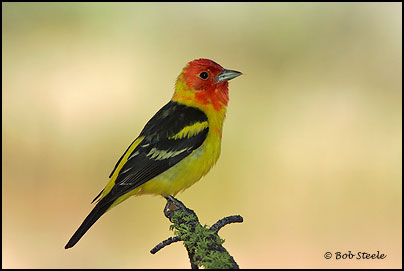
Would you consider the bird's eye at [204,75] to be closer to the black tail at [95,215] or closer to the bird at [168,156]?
the bird at [168,156]

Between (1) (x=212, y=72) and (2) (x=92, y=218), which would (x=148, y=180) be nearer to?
(2) (x=92, y=218)

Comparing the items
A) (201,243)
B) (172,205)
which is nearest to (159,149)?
(172,205)

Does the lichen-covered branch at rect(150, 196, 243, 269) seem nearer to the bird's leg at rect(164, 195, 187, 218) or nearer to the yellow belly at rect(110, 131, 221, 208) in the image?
the yellow belly at rect(110, 131, 221, 208)

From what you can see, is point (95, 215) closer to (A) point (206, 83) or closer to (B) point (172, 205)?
(B) point (172, 205)

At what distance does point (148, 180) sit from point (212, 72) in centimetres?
127

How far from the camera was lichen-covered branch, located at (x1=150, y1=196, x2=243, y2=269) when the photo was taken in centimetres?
280

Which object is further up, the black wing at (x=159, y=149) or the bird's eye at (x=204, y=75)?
the bird's eye at (x=204, y=75)

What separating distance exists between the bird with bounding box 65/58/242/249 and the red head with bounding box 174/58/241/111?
0.09m

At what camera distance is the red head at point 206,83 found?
501 cm

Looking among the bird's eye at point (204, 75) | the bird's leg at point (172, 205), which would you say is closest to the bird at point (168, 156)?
the bird's leg at point (172, 205)

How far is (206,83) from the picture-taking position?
198 inches

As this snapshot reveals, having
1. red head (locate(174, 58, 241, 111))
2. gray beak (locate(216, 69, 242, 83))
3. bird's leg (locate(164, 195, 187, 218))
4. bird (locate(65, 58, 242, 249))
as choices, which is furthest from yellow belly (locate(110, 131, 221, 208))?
gray beak (locate(216, 69, 242, 83))

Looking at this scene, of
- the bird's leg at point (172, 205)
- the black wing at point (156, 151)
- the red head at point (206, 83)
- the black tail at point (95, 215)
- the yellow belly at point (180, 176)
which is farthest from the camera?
the red head at point (206, 83)

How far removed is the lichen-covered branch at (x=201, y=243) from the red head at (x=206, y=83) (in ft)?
4.58
